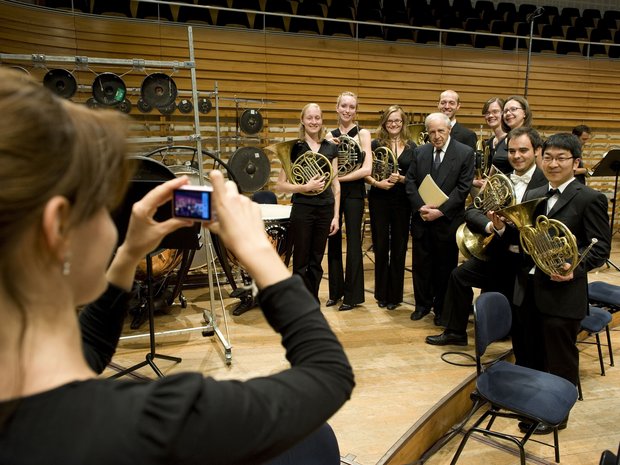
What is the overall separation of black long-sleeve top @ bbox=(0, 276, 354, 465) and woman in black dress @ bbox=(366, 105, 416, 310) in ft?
12.4

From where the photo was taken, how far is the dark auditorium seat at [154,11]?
22.1 feet

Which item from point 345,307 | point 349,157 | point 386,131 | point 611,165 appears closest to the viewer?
point 349,157

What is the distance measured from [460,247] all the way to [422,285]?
581 mm

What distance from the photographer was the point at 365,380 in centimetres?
326

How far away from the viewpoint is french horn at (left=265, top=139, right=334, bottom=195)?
4062mm

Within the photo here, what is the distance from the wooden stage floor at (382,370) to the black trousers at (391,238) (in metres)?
0.26

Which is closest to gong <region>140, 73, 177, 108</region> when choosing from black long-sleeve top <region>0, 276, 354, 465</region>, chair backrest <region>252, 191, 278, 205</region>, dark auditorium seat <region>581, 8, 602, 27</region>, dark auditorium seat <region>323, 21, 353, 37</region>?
chair backrest <region>252, 191, 278, 205</region>

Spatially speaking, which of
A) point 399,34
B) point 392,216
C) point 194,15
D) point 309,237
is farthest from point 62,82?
point 399,34

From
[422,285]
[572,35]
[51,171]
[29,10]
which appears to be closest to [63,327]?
[51,171]

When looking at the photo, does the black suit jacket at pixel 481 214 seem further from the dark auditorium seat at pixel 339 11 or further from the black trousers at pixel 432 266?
the dark auditorium seat at pixel 339 11

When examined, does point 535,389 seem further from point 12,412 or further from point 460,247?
point 12,412

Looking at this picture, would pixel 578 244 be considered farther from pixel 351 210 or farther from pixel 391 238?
pixel 351 210

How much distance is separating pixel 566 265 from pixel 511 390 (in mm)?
752

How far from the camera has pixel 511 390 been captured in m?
2.47
